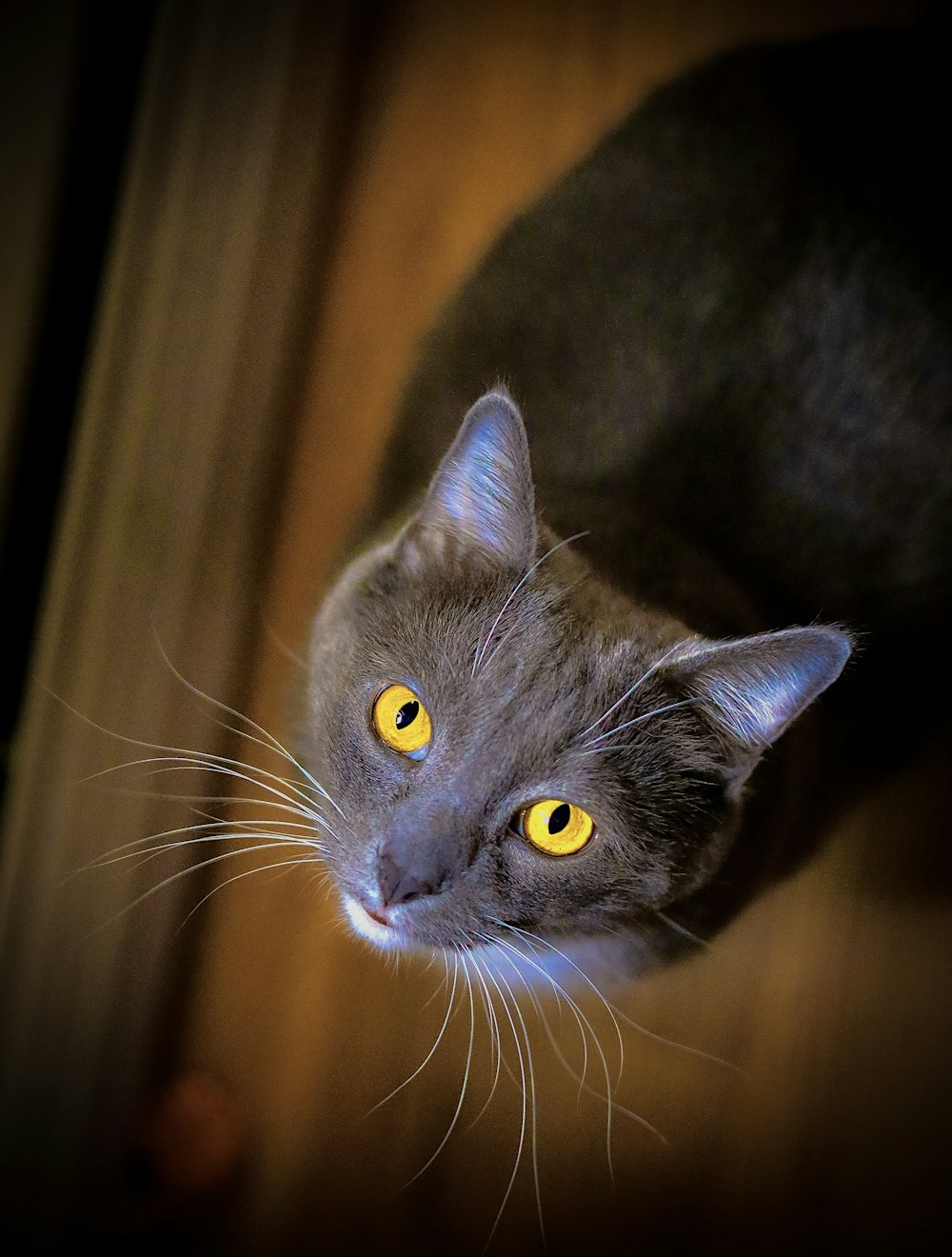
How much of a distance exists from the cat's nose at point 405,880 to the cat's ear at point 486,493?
248 millimetres

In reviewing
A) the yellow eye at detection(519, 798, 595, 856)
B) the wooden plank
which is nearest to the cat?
the yellow eye at detection(519, 798, 595, 856)

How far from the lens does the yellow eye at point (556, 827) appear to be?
69cm

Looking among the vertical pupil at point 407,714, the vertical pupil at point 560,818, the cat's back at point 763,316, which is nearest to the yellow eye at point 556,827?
the vertical pupil at point 560,818

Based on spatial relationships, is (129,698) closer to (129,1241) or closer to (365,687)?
(365,687)

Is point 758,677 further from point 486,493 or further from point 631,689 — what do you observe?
point 486,493

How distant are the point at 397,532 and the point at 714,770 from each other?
34cm

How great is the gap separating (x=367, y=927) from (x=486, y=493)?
37 cm

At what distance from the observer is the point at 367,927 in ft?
2.37

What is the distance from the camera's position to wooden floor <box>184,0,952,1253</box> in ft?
2.30

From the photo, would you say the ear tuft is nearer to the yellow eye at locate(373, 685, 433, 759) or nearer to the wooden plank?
the yellow eye at locate(373, 685, 433, 759)

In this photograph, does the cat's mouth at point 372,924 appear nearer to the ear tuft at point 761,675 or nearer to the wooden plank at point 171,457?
the wooden plank at point 171,457

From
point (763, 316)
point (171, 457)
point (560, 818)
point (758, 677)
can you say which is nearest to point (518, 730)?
point (560, 818)

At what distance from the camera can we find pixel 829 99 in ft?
2.89

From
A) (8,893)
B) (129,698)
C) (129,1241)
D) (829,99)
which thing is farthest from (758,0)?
(129,1241)
